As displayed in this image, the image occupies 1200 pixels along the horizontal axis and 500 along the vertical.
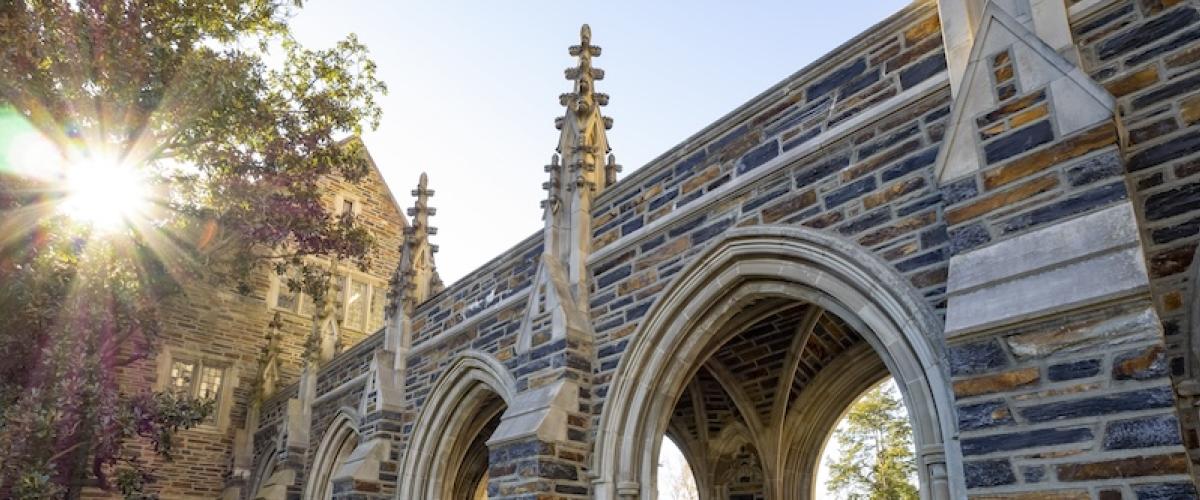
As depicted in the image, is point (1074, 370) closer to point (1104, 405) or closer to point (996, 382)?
point (1104, 405)

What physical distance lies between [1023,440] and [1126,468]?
0.40 metres

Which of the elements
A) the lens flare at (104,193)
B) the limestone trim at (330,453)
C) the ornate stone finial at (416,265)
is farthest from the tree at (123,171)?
the limestone trim at (330,453)

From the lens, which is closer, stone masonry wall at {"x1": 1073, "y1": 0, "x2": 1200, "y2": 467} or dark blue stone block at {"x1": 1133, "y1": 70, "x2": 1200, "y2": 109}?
stone masonry wall at {"x1": 1073, "y1": 0, "x2": 1200, "y2": 467}

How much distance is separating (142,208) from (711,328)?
739 centimetres

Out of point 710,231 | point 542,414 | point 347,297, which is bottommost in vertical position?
point 542,414

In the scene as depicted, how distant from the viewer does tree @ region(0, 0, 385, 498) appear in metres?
8.41

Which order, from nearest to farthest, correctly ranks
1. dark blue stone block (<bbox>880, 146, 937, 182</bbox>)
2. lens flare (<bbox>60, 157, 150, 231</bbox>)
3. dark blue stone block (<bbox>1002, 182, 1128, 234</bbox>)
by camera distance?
1. dark blue stone block (<bbox>1002, 182, 1128, 234</bbox>)
2. dark blue stone block (<bbox>880, 146, 937, 182</bbox>)
3. lens flare (<bbox>60, 157, 150, 231</bbox>)

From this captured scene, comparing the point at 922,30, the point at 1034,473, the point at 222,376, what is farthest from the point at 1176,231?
the point at 222,376

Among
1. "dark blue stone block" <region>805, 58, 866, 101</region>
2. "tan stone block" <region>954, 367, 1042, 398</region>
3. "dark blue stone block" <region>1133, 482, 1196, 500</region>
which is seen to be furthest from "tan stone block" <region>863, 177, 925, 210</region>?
"dark blue stone block" <region>1133, 482, 1196, 500</region>

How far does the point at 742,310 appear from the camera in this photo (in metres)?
6.49

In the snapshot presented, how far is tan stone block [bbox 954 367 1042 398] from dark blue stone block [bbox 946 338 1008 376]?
4 cm

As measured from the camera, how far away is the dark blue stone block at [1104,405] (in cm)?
314

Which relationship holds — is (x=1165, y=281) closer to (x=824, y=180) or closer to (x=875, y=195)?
(x=875, y=195)

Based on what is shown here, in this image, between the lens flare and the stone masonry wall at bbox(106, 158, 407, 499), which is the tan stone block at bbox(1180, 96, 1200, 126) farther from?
the stone masonry wall at bbox(106, 158, 407, 499)
